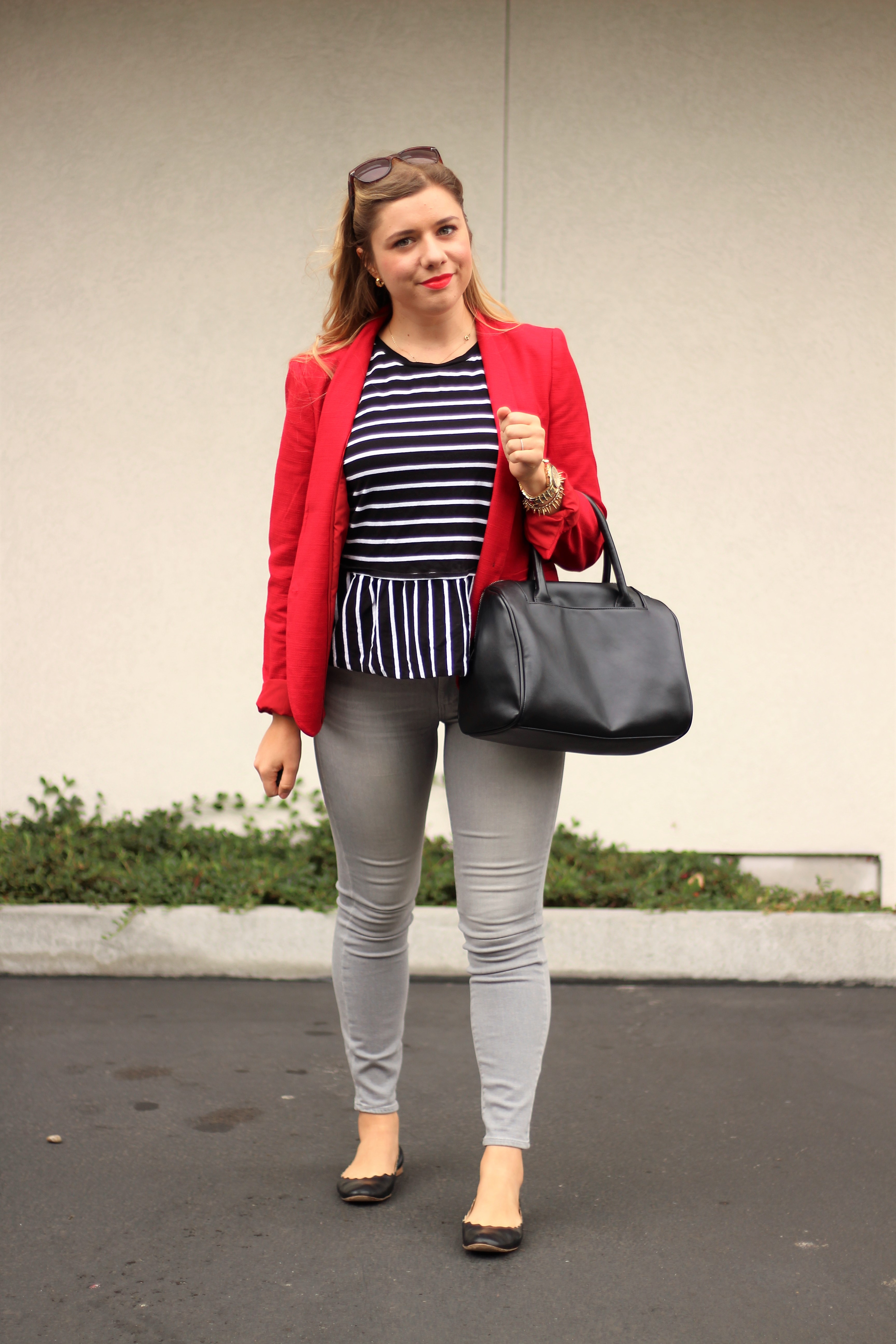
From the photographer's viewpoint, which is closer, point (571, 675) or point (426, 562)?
point (571, 675)

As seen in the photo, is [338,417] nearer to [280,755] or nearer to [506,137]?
[280,755]

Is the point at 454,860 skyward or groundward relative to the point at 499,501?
groundward

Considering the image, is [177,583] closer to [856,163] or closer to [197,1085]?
[197,1085]

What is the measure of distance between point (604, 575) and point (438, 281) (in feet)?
2.03

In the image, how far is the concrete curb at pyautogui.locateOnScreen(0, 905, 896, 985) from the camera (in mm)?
4086

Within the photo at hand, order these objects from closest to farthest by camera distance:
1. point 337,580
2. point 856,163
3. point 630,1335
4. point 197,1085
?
point 630,1335 → point 337,580 → point 197,1085 → point 856,163

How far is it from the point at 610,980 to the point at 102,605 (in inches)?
99.4

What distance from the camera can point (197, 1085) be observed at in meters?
3.10

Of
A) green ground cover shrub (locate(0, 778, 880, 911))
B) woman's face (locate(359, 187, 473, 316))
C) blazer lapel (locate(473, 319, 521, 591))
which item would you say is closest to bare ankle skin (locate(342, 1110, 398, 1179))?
blazer lapel (locate(473, 319, 521, 591))

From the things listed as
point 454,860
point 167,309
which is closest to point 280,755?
point 454,860

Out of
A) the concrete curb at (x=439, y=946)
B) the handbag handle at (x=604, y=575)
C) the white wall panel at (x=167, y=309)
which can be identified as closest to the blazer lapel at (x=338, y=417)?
the handbag handle at (x=604, y=575)

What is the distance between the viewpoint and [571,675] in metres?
2.06

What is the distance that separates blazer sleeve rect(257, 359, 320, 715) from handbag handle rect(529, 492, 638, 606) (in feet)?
1.54

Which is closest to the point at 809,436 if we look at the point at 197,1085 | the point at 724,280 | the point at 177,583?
the point at 724,280
